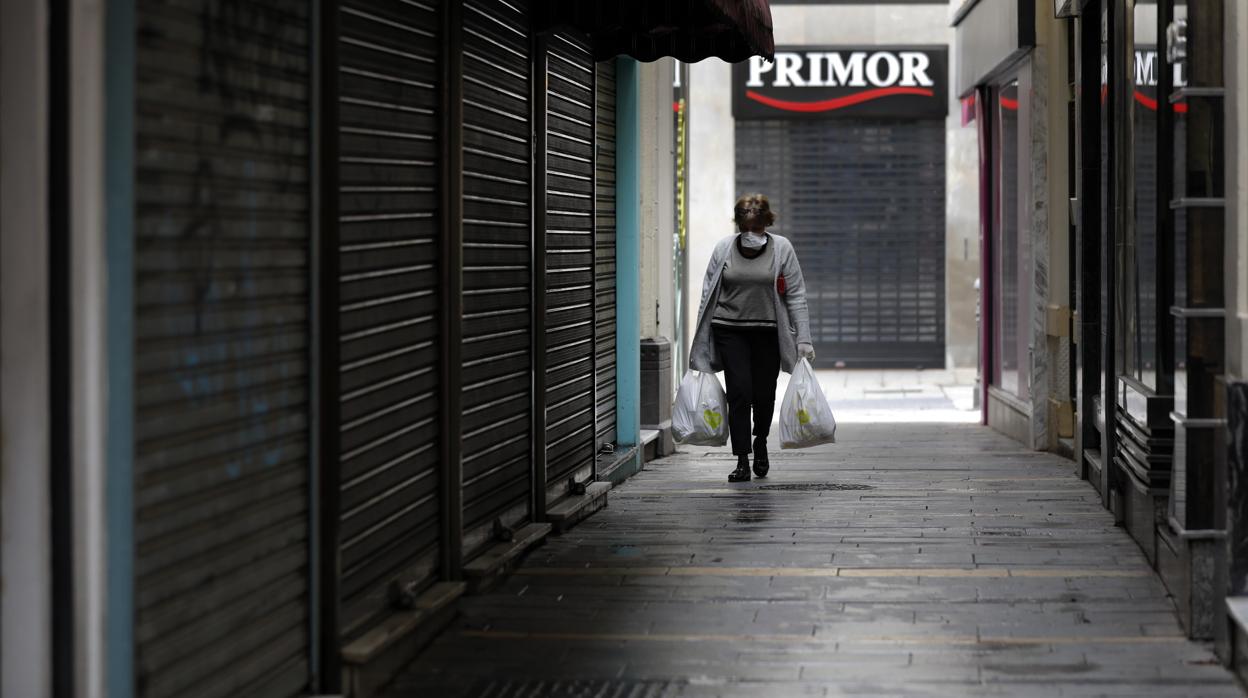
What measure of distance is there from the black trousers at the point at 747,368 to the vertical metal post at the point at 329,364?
19.0ft

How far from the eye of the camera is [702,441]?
11.2 meters

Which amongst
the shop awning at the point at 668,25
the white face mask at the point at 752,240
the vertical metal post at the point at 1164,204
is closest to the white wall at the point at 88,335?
the vertical metal post at the point at 1164,204

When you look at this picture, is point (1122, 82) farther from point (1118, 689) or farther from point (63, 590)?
point (63, 590)

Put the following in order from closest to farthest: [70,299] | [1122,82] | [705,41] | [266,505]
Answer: [70,299] → [266,505] → [1122,82] → [705,41]

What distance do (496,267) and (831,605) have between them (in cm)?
218

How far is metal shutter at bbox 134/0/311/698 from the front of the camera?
14.4 feet

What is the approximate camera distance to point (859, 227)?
24641 mm

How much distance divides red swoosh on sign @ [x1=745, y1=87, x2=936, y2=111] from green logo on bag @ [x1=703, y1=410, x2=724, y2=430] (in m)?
13.6

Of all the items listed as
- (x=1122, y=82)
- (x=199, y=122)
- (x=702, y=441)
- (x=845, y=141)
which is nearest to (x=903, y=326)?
(x=845, y=141)

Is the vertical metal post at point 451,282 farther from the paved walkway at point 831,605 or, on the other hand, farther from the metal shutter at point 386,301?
the paved walkway at point 831,605

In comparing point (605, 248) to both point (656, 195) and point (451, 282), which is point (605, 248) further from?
point (451, 282)

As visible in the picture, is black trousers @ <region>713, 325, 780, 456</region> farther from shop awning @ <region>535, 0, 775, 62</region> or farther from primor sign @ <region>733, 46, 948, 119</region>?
primor sign @ <region>733, 46, 948, 119</region>

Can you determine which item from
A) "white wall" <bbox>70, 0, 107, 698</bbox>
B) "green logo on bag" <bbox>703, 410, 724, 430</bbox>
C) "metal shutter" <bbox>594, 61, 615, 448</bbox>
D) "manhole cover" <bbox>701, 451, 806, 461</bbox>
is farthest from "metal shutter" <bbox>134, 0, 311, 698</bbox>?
"manhole cover" <bbox>701, 451, 806, 461</bbox>

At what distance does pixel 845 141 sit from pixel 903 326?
2.63 meters
